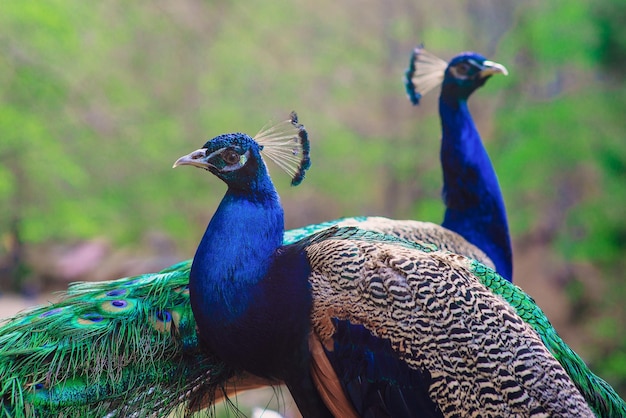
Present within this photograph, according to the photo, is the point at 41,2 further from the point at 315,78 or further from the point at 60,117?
the point at 315,78

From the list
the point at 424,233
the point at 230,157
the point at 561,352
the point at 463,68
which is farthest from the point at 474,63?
the point at 230,157

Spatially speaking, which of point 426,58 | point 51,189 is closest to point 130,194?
point 51,189

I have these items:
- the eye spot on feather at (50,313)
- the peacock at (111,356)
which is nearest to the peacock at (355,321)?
the peacock at (111,356)

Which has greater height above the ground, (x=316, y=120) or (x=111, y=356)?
(x=316, y=120)

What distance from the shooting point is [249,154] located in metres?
2.04

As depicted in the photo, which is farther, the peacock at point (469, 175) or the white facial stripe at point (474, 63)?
the white facial stripe at point (474, 63)

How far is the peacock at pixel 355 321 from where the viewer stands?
187cm

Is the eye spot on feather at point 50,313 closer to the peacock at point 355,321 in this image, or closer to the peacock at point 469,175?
the peacock at point 355,321

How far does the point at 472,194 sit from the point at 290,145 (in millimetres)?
1451

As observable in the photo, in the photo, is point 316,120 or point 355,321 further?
point 316,120

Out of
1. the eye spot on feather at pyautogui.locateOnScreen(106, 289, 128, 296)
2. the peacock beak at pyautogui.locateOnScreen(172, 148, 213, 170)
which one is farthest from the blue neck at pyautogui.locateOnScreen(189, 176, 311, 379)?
the eye spot on feather at pyautogui.locateOnScreen(106, 289, 128, 296)

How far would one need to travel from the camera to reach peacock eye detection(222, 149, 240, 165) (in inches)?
79.6

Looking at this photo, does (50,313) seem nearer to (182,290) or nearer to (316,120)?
(182,290)

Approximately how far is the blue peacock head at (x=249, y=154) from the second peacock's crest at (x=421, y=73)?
1639 mm
